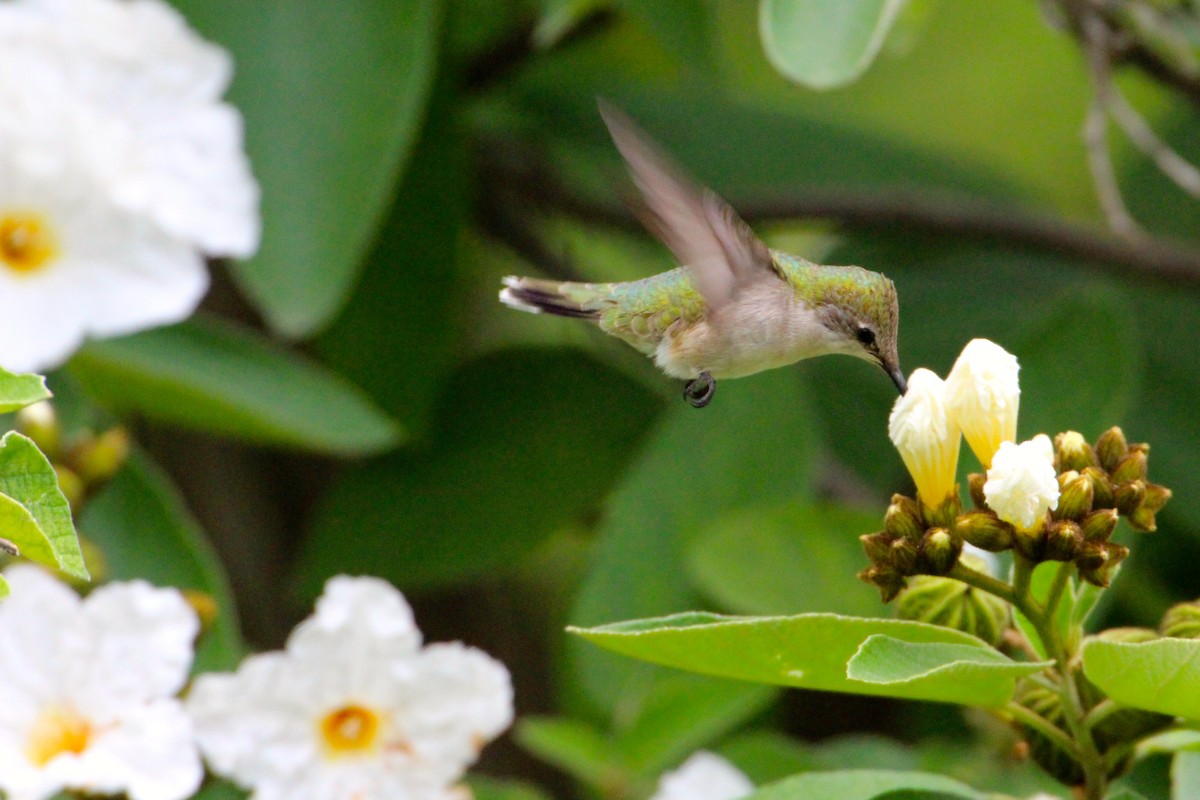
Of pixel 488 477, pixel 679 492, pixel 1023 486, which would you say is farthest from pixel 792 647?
pixel 488 477

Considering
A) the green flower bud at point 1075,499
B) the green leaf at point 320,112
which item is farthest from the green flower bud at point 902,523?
the green leaf at point 320,112

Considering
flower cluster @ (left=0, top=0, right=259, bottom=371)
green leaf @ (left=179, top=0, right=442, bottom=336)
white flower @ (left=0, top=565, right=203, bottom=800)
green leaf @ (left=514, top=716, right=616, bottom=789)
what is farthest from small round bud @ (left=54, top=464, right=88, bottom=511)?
green leaf @ (left=514, top=716, right=616, bottom=789)

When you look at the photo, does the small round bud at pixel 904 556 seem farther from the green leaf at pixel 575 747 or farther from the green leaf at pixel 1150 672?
the green leaf at pixel 575 747

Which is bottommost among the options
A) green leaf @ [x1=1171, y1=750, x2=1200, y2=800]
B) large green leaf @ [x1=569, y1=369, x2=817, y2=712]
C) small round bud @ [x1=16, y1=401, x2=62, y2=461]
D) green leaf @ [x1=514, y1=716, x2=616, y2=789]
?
green leaf @ [x1=514, y1=716, x2=616, y2=789]

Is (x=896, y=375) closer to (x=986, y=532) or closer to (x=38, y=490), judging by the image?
(x=986, y=532)

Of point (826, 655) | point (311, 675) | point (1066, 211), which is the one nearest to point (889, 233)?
point (1066, 211)

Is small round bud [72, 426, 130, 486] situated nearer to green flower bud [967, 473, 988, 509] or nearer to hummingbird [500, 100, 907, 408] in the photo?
hummingbird [500, 100, 907, 408]
